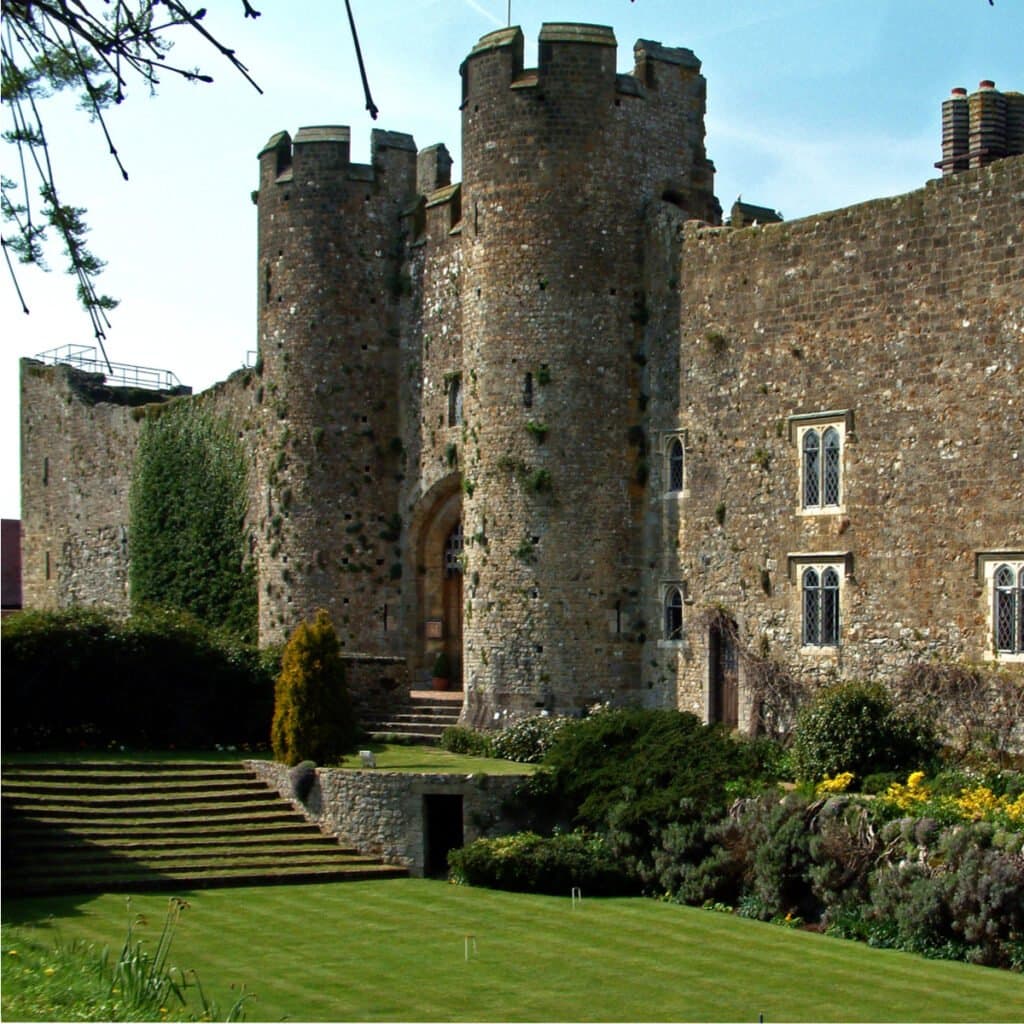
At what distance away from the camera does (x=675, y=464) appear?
1115 inches

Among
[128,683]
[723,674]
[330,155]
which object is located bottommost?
[128,683]

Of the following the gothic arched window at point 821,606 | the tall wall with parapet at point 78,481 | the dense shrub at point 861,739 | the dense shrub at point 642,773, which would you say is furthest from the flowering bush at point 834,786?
the tall wall with parapet at point 78,481

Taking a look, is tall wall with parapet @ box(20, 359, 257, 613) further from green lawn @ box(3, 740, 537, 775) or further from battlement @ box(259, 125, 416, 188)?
green lawn @ box(3, 740, 537, 775)

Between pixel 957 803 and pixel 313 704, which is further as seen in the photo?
pixel 313 704

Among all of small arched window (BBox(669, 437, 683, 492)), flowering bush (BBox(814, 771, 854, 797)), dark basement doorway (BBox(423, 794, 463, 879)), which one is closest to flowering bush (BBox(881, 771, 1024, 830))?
flowering bush (BBox(814, 771, 854, 797))

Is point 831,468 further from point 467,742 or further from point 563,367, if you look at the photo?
point 467,742

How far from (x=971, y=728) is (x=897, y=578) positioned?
2338 mm

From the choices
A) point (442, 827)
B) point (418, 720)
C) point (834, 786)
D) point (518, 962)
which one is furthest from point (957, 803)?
point (418, 720)

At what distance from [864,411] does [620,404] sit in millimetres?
4812

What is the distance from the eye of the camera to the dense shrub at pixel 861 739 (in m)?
23.0

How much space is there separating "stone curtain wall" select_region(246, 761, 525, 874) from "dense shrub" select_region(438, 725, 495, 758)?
2640 mm

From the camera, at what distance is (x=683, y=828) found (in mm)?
22844

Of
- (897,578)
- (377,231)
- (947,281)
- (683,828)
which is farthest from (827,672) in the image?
(377,231)

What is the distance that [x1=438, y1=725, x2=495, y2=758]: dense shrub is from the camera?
1111 inches
